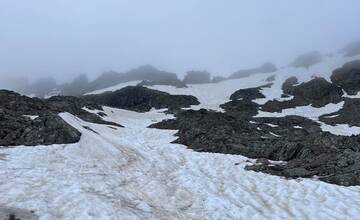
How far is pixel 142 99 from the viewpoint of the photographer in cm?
11081

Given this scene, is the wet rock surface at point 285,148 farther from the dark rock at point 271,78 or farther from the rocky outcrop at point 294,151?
the dark rock at point 271,78

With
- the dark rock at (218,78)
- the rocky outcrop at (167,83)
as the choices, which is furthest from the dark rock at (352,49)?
the rocky outcrop at (167,83)

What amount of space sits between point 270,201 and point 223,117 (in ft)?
125

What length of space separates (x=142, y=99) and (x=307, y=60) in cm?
7016

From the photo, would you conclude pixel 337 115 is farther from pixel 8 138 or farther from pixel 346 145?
pixel 8 138

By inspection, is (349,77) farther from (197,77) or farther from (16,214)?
(16,214)

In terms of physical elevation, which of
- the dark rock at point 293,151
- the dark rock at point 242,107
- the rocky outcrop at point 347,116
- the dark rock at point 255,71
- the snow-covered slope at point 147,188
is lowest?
the rocky outcrop at point 347,116

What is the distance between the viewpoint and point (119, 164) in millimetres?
24812

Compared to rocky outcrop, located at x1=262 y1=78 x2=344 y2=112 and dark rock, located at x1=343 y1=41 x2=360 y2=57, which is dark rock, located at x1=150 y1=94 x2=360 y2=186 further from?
dark rock, located at x1=343 y1=41 x2=360 y2=57

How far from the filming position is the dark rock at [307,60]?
144175 millimetres

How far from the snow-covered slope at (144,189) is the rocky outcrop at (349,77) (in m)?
83.7

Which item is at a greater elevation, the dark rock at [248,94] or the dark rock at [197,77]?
the dark rock at [197,77]

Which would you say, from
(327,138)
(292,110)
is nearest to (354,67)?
(292,110)

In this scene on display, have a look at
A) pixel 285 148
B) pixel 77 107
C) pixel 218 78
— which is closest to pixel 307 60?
pixel 218 78
